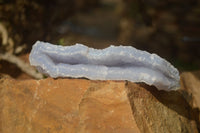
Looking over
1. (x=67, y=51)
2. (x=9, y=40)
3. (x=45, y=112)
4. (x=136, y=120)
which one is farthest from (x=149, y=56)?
(x=9, y=40)

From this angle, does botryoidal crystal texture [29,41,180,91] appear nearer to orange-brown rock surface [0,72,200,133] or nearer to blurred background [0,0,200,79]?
orange-brown rock surface [0,72,200,133]

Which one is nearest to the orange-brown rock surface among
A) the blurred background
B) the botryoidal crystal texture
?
the botryoidal crystal texture

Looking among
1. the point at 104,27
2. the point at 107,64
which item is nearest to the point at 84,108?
the point at 107,64

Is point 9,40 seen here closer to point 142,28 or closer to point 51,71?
point 51,71

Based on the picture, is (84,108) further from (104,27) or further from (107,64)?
(104,27)

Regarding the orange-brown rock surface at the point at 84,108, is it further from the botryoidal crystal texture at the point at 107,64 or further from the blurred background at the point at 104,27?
the blurred background at the point at 104,27

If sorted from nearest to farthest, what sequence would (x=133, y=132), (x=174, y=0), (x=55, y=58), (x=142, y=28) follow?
(x=133, y=132)
(x=55, y=58)
(x=174, y=0)
(x=142, y=28)

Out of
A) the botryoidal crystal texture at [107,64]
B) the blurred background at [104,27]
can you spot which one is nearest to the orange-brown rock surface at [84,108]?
the botryoidal crystal texture at [107,64]
